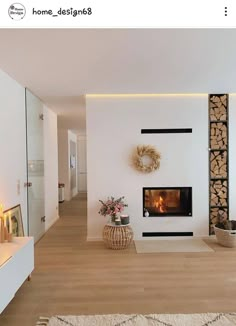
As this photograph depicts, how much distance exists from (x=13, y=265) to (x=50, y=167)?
3599 mm

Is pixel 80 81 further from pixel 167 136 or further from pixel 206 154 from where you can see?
pixel 206 154

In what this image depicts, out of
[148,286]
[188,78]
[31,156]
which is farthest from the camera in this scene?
[31,156]

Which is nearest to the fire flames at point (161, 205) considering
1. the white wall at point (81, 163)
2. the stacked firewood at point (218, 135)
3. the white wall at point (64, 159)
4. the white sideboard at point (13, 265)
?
the stacked firewood at point (218, 135)

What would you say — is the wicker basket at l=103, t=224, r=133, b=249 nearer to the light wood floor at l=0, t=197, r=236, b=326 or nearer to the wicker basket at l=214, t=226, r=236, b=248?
the light wood floor at l=0, t=197, r=236, b=326

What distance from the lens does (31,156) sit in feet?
14.8

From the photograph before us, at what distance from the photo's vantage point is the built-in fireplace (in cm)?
481

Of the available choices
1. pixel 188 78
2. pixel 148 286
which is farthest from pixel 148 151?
pixel 148 286

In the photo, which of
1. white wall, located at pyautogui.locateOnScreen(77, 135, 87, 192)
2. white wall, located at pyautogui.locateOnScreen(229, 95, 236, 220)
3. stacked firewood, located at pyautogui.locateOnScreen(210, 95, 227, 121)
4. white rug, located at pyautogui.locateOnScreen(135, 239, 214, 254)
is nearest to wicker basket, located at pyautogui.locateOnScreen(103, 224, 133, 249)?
white rug, located at pyautogui.locateOnScreen(135, 239, 214, 254)

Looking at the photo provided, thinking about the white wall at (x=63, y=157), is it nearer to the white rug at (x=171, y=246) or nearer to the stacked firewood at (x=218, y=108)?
the white rug at (x=171, y=246)

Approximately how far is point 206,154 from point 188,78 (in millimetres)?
1550

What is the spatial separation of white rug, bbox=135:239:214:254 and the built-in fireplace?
1.50ft

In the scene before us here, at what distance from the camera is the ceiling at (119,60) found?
94.7 inches

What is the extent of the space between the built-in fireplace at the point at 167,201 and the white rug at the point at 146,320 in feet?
8.07
